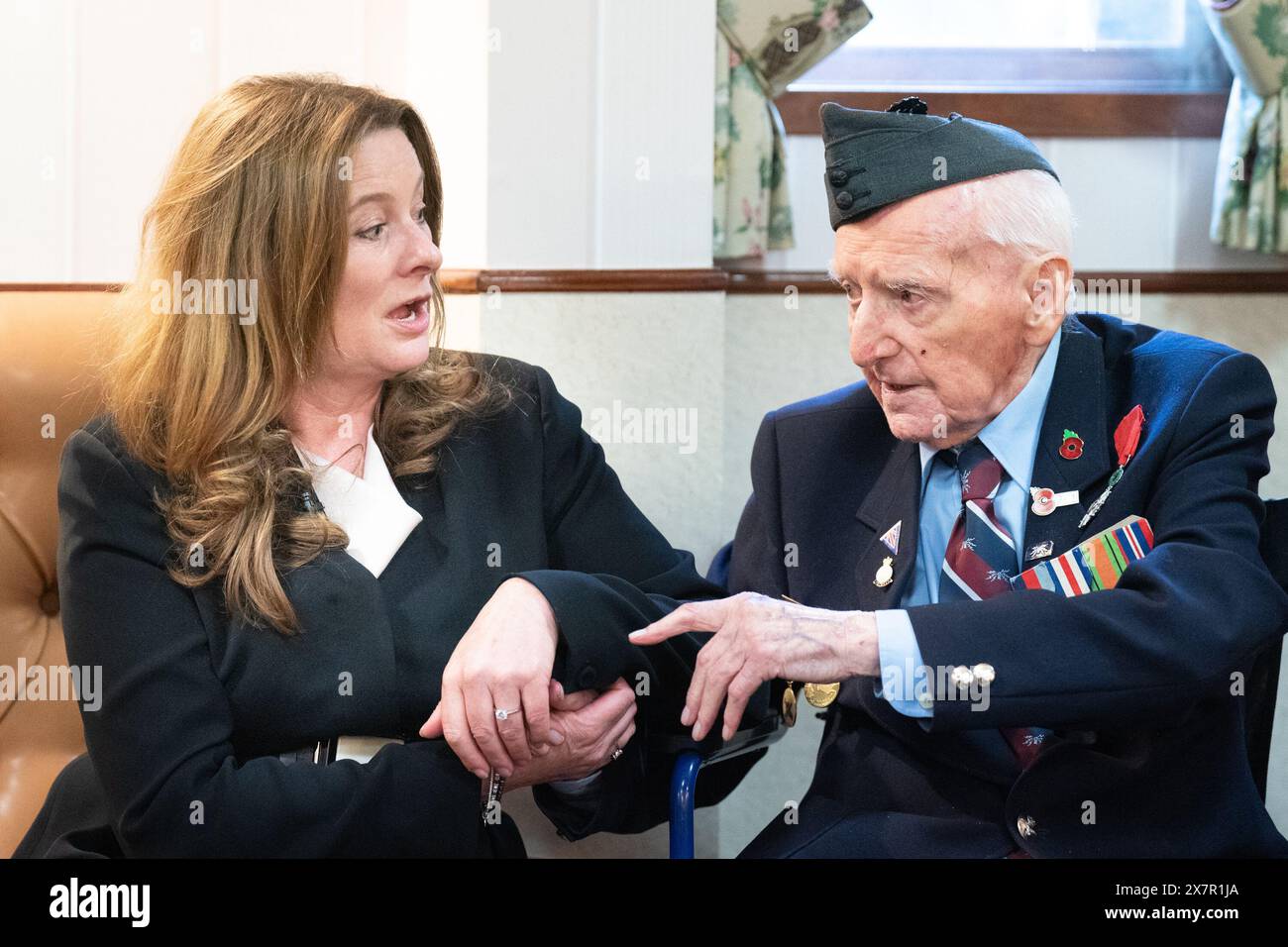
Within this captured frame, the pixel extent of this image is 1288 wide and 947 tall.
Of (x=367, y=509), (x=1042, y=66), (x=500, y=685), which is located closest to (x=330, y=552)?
(x=367, y=509)

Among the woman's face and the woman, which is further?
the woman's face

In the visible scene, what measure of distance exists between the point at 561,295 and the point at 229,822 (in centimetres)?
107

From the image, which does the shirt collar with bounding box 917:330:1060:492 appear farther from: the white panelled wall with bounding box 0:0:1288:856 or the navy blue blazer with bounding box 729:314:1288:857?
the white panelled wall with bounding box 0:0:1288:856

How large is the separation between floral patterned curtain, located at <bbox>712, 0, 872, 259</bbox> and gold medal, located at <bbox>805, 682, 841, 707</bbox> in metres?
0.99

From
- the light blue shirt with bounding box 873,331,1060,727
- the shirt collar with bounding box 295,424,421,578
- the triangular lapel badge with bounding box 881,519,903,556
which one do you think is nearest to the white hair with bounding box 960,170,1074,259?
the light blue shirt with bounding box 873,331,1060,727

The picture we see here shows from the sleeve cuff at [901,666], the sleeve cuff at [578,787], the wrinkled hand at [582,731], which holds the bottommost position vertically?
the sleeve cuff at [578,787]

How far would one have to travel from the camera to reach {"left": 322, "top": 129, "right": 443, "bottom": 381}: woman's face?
1.89 meters

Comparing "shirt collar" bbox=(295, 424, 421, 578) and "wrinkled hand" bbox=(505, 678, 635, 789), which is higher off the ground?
"shirt collar" bbox=(295, 424, 421, 578)

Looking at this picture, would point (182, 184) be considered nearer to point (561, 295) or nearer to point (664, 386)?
point (561, 295)

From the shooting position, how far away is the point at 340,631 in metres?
1.80

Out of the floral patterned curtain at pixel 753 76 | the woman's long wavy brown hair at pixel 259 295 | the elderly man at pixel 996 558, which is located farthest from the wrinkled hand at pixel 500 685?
the floral patterned curtain at pixel 753 76

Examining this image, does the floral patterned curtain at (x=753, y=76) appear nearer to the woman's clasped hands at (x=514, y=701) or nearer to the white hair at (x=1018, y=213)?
the white hair at (x=1018, y=213)

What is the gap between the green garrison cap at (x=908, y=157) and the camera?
1.76 m

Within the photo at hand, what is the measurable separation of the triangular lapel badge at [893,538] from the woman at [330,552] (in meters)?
0.29
